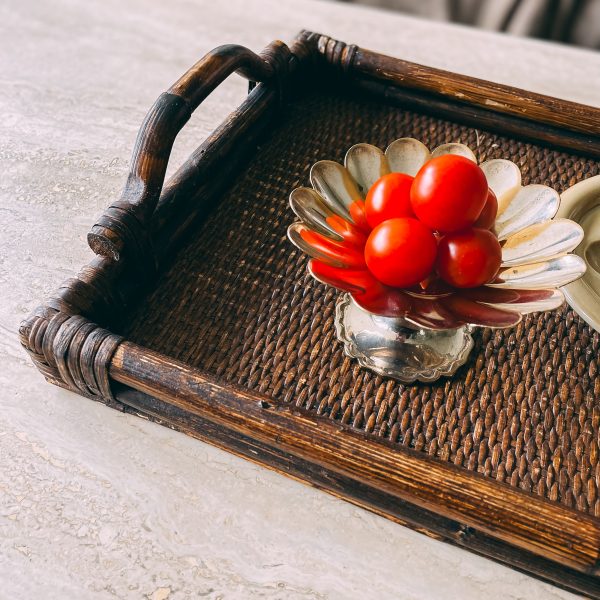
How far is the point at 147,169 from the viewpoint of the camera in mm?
567

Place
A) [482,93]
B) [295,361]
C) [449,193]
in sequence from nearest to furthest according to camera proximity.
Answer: [449,193] < [295,361] < [482,93]

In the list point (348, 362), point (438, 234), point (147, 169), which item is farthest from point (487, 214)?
point (147, 169)

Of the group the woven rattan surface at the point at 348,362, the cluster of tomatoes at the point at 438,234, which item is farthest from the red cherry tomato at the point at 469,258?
the woven rattan surface at the point at 348,362

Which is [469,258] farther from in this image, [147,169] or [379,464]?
[147,169]

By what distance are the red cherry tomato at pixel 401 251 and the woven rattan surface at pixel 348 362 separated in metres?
0.11

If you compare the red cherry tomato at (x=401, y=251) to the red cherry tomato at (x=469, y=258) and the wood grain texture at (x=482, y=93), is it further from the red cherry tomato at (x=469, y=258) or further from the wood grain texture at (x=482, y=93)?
the wood grain texture at (x=482, y=93)

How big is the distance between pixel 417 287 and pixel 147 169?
0.77 ft

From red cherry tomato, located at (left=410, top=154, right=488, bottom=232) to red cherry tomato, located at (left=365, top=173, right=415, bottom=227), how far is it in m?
0.02

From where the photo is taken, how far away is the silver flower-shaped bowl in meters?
0.48

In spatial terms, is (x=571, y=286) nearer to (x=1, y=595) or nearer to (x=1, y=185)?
(x=1, y=595)

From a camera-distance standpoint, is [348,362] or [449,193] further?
[348,362]

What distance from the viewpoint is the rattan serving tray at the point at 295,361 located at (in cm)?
46

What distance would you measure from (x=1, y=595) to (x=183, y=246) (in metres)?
0.31

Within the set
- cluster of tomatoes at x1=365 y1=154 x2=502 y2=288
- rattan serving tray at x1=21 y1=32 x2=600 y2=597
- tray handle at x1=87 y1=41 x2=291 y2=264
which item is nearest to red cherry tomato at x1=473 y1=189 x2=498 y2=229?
cluster of tomatoes at x1=365 y1=154 x2=502 y2=288
